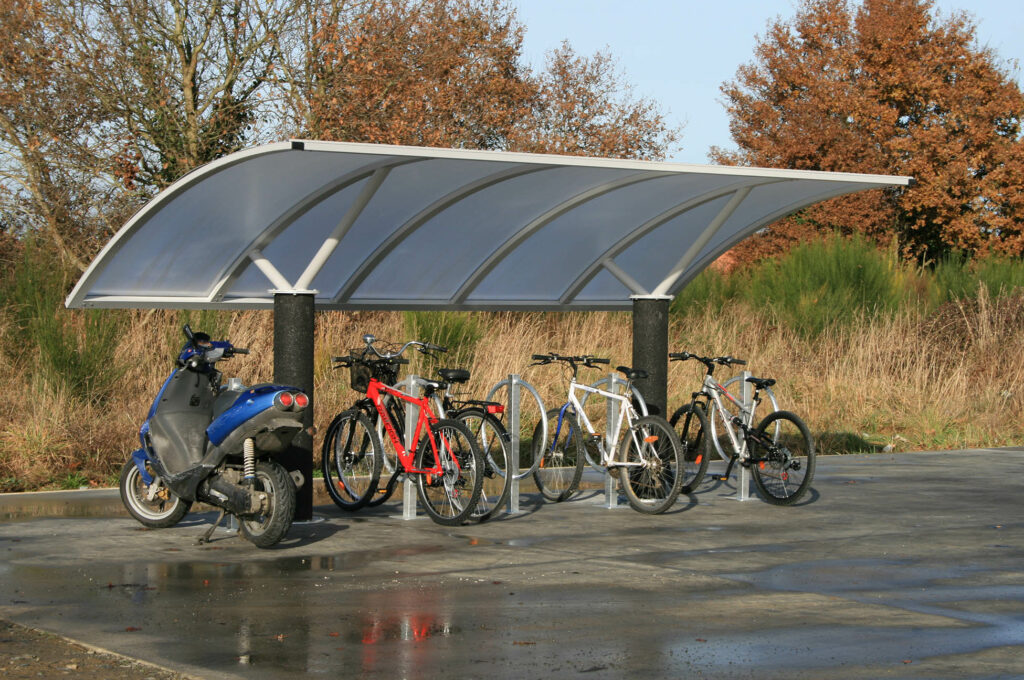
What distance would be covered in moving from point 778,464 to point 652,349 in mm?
1323

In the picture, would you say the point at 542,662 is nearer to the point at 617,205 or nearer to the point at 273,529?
the point at 273,529

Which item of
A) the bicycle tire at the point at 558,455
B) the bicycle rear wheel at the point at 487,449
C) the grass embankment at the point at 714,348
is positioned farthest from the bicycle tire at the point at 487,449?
the grass embankment at the point at 714,348

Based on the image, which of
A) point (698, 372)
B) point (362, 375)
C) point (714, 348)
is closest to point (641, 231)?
point (362, 375)

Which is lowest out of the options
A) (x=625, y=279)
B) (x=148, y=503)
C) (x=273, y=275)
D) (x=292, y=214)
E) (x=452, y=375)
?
(x=148, y=503)

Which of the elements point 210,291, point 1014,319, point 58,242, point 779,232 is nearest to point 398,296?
point 210,291

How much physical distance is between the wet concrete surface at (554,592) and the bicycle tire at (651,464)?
156 mm

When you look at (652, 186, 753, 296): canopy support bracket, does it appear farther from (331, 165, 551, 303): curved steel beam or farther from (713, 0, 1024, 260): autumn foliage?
(713, 0, 1024, 260): autumn foliage

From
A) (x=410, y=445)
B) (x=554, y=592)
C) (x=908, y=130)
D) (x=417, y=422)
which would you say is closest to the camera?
(x=554, y=592)

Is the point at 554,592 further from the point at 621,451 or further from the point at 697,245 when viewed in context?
the point at 697,245

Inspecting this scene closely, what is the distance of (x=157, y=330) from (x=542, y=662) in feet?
35.6

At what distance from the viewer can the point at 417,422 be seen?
9477mm

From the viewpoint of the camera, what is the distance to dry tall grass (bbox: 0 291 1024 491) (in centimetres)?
1241

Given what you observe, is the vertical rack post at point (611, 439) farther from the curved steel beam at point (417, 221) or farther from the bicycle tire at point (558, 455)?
the curved steel beam at point (417, 221)

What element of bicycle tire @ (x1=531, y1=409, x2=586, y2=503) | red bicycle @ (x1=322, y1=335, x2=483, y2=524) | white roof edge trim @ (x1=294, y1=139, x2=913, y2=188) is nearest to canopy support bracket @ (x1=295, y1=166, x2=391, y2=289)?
white roof edge trim @ (x1=294, y1=139, x2=913, y2=188)
